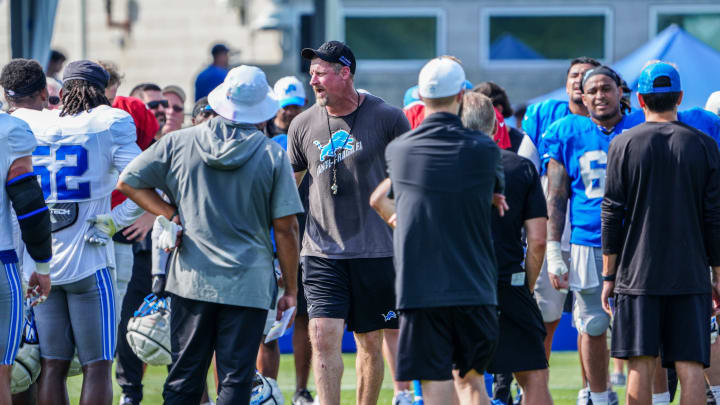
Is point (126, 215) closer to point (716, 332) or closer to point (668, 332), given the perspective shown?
point (668, 332)

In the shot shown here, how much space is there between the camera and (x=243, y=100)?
5.53 meters

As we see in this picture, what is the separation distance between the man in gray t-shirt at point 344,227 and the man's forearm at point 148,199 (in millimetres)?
1296

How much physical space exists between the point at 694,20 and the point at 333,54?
12719mm

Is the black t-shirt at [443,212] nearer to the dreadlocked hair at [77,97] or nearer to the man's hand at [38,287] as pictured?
the man's hand at [38,287]

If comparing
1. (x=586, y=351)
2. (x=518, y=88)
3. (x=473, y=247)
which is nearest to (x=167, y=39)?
(x=518, y=88)

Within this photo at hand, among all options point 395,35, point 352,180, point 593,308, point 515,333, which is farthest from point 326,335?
point 395,35

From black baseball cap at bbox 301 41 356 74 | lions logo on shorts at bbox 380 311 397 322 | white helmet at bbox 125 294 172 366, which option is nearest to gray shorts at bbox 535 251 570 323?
lions logo on shorts at bbox 380 311 397 322

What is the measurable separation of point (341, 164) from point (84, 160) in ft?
4.81

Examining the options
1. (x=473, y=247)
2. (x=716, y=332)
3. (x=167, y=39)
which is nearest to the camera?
(x=473, y=247)

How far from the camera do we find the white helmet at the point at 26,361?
6.29 m

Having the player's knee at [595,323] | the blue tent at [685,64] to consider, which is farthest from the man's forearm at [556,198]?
the blue tent at [685,64]

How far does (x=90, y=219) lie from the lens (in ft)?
20.8

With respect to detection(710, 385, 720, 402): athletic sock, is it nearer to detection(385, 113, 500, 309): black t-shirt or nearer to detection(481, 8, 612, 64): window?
detection(385, 113, 500, 309): black t-shirt

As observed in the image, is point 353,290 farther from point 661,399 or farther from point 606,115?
point 606,115
